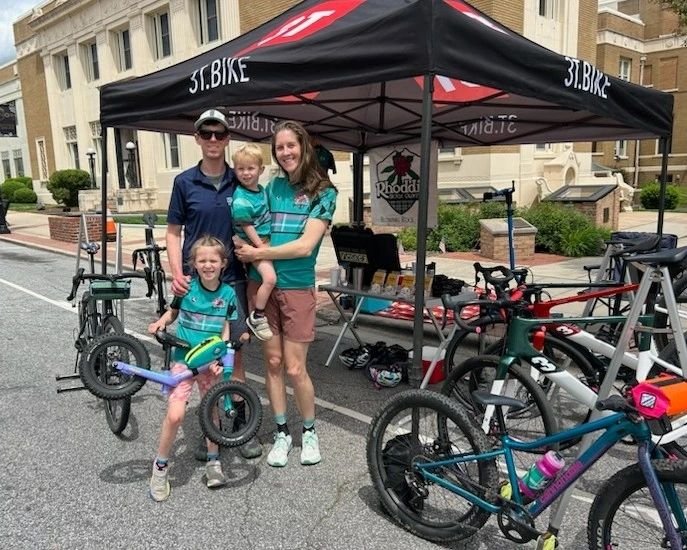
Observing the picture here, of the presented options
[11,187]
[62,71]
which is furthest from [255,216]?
[11,187]

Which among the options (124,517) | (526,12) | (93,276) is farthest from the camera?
(526,12)

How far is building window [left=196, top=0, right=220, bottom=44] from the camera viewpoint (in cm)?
2498

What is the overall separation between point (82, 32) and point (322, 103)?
31596mm

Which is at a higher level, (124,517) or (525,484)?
(525,484)

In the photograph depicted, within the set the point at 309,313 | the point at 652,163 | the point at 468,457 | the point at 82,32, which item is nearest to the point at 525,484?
the point at 468,457

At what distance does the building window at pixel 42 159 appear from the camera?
38.1 metres

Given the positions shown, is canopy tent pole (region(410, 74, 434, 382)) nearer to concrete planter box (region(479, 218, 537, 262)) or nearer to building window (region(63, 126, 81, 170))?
concrete planter box (region(479, 218, 537, 262))

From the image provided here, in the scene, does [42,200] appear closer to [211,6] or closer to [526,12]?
[211,6]

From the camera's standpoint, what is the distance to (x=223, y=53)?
447cm

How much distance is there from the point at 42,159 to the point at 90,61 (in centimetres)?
899

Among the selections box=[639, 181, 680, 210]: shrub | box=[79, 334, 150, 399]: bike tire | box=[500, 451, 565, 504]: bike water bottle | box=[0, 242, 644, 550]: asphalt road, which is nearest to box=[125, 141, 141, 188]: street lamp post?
box=[639, 181, 680, 210]: shrub

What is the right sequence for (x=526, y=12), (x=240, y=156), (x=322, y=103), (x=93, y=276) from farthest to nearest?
(x=526, y=12)
(x=322, y=103)
(x=93, y=276)
(x=240, y=156)

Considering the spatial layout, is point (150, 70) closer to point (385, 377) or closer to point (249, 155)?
point (385, 377)

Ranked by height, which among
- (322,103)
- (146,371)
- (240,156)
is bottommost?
(146,371)
